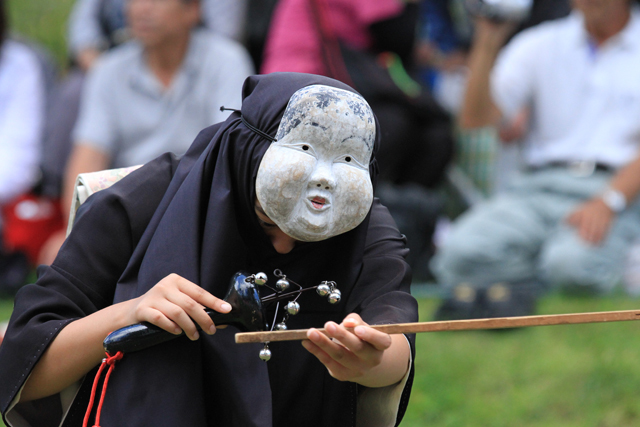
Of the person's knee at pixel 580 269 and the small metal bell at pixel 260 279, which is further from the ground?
the small metal bell at pixel 260 279

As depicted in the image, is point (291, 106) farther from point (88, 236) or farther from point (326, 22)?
point (326, 22)

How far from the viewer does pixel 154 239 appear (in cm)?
176

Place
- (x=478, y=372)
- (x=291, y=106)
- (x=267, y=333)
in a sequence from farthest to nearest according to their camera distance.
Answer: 1. (x=478, y=372)
2. (x=291, y=106)
3. (x=267, y=333)

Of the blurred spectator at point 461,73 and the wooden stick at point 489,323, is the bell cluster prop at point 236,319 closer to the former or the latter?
the wooden stick at point 489,323

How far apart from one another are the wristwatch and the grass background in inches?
16.0

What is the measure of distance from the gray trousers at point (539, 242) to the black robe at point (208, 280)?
79.6 inches

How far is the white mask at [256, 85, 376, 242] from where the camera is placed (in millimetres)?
1640

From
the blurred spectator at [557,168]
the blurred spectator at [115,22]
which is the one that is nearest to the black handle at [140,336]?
the blurred spectator at [557,168]

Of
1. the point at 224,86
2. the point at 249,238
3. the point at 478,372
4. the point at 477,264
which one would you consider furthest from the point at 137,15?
the point at 249,238

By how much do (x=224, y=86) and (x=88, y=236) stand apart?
234cm

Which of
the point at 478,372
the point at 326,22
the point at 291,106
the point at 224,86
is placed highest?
Answer: the point at 291,106

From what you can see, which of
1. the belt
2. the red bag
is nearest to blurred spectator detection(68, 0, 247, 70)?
the red bag

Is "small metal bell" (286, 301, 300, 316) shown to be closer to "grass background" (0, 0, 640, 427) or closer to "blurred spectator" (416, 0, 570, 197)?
"grass background" (0, 0, 640, 427)

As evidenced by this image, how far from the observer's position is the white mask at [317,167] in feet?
5.38
